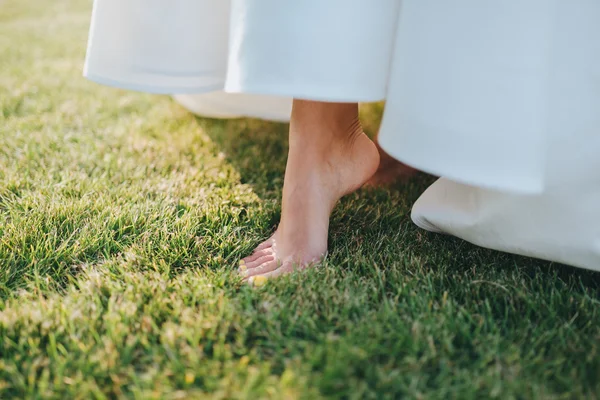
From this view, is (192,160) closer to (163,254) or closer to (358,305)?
(163,254)

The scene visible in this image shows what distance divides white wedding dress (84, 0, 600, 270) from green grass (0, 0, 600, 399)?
12 cm

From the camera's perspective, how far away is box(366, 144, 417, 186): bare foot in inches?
59.0

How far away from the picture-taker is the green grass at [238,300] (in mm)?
741

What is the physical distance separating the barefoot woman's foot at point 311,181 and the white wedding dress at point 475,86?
20cm

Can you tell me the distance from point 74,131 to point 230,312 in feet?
3.73

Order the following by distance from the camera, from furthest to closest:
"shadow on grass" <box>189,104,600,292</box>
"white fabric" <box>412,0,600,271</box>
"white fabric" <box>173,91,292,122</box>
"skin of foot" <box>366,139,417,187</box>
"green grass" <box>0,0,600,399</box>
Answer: "white fabric" <box>173,91,292,122</box>, "skin of foot" <box>366,139,417,187</box>, "shadow on grass" <box>189,104,600,292</box>, "white fabric" <box>412,0,600,271</box>, "green grass" <box>0,0,600,399</box>

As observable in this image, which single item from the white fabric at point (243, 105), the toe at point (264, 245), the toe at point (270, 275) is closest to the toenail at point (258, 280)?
the toe at point (270, 275)

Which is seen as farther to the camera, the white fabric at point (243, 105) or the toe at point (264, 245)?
the white fabric at point (243, 105)

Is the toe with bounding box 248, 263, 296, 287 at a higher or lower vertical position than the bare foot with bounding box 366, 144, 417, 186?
lower

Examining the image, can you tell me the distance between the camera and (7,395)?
0.74 m

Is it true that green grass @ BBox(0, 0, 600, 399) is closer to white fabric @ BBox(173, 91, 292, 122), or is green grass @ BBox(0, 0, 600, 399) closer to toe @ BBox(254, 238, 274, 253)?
toe @ BBox(254, 238, 274, 253)

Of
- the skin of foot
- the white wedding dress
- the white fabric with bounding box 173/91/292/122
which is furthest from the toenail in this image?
the white fabric with bounding box 173/91/292/122

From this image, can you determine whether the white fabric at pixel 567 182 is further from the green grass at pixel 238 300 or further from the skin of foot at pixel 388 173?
the skin of foot at pixel 388 173

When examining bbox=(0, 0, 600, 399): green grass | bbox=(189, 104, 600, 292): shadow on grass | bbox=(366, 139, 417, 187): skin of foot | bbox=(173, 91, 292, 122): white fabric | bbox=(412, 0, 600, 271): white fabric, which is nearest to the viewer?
bbox=(0, 0, 600, 399): green grass
